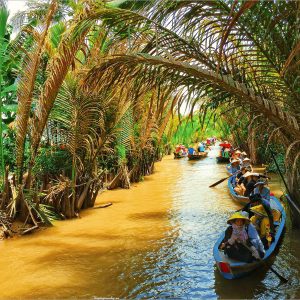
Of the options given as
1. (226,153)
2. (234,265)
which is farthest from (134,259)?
(226,153)

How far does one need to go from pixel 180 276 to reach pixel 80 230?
380 centimetres

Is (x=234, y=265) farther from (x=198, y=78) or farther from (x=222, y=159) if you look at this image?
(x=222, y=159)

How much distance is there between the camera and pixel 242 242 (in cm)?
585

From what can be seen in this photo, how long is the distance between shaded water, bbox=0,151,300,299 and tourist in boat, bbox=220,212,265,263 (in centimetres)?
42

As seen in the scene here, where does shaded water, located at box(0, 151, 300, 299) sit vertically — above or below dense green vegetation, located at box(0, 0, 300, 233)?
below

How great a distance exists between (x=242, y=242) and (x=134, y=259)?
2280 mm

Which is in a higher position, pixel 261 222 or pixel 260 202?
pixel 260 202

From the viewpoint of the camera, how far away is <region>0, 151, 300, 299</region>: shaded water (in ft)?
19.0

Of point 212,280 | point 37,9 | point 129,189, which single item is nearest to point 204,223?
point 212,280

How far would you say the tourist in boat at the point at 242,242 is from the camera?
19.1 feet

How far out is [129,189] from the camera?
52.6 feet

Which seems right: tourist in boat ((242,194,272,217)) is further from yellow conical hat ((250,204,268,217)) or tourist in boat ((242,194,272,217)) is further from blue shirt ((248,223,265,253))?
blue shirt ((248,223,265,253))

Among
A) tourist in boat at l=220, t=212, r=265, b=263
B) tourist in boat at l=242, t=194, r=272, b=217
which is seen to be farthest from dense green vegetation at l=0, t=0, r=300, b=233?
tourist in boat at l=220, t=212, r=265, b=263

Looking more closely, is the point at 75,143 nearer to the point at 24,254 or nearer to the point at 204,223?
the point at 24,254
